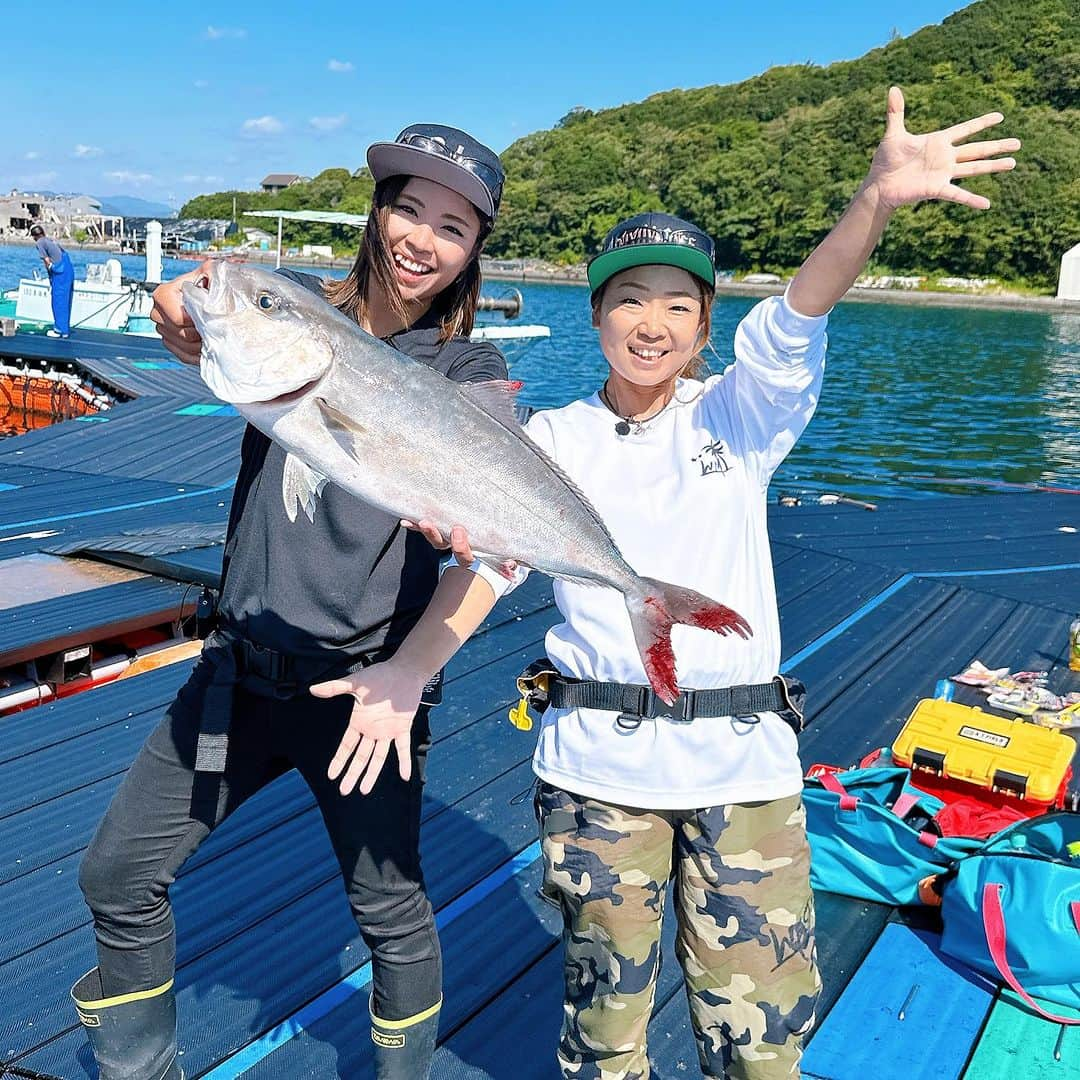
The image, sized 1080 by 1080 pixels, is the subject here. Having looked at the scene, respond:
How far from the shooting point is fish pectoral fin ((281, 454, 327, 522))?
7.05 feet

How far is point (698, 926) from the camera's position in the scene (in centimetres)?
224

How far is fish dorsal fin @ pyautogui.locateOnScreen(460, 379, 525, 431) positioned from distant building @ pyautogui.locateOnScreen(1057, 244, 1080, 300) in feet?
304

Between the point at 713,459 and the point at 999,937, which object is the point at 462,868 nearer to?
the point at 999,937

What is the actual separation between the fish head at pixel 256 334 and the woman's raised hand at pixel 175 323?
6.7 inches

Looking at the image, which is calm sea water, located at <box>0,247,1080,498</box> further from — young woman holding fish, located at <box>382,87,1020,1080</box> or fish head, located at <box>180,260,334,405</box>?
fish head, located at <box>180,260,334,405</box>

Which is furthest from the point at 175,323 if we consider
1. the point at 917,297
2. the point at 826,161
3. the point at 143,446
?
the point at 826,161

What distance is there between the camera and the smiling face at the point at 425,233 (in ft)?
7.98

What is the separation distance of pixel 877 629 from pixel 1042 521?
429 cm

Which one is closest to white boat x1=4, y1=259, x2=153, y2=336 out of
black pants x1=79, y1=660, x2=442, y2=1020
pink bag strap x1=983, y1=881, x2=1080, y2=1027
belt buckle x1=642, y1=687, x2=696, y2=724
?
black pants x1=79, y1=660, x2=442, y2=1020

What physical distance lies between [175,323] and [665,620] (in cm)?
136

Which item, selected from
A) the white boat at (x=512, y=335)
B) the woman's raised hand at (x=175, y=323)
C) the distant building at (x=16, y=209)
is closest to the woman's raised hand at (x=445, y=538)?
the woman's raised hand at (x=175, y=323)

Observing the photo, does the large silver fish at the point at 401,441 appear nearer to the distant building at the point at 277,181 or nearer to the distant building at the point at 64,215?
the distant building at the point at 64,215

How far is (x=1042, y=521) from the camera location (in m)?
9.93

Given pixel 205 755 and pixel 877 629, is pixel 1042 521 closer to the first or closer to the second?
pixel 877 629
